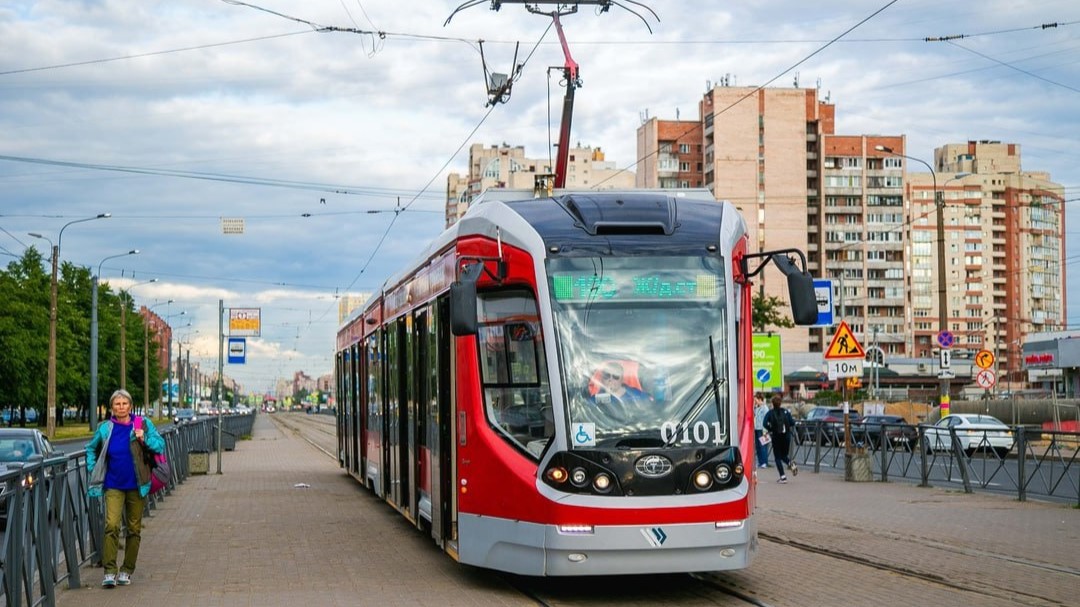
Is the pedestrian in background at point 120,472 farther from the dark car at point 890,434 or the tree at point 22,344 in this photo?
the tree at point 22,344

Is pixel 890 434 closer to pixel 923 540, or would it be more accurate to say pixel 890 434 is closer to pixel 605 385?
pixel 923 540

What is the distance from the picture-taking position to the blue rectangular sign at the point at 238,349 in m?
32.7

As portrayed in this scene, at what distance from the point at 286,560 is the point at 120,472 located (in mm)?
2334

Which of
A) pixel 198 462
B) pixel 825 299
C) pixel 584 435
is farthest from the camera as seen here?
Answer: pixel 198 462

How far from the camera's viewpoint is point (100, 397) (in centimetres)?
9175

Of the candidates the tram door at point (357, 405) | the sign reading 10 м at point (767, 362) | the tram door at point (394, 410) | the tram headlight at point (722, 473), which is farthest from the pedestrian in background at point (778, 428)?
the tram headlight at point (722, 473)

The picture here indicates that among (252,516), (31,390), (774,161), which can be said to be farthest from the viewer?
(774,161)

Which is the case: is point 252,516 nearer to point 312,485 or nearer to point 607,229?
point 312,485

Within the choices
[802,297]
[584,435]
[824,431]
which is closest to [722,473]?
[584,435]

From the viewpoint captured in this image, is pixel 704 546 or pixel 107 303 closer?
pixel 704 546

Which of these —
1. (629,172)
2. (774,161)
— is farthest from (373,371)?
(629,172)

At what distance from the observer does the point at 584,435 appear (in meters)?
10.3

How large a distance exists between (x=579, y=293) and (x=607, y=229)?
0.64m

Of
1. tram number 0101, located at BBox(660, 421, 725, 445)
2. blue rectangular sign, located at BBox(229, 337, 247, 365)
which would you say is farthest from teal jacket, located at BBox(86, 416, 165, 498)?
blue rectangular sign, located at BBox(229, 337, 247, 365)
